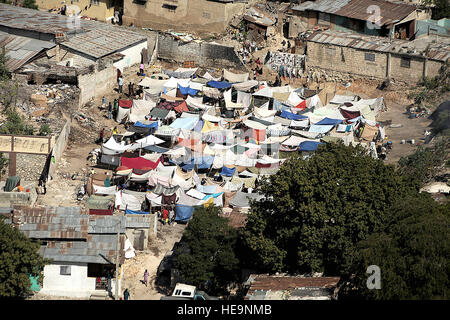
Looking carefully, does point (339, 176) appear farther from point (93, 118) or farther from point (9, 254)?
point (93, 118)

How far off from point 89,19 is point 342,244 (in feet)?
104

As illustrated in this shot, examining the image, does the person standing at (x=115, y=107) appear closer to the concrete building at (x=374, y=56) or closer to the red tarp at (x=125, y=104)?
the red tarp at (x=125, y=104)

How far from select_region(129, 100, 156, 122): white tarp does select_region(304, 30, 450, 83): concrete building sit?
36.8 ft

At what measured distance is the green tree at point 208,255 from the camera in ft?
88.3

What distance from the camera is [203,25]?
5081 centimetres

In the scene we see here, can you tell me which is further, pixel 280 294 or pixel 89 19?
pixel 89 19

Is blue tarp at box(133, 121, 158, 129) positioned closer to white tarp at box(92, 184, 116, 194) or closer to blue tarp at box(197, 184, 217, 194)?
white tarp at box(92, 184, 116, 194)

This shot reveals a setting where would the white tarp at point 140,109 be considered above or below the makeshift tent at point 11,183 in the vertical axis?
above

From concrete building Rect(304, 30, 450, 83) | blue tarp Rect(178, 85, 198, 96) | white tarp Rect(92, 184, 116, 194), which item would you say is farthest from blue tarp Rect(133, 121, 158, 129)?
concrete building Rect(304, 30, 450, 83)

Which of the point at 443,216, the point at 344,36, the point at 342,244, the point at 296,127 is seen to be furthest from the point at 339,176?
the point at 344,36

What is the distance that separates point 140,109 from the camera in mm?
41938

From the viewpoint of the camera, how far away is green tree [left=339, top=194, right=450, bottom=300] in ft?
68.0

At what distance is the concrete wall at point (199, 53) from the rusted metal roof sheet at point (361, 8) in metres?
5.49

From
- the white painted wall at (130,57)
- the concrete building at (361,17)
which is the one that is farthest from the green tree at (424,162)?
the white painted wall at (130,57)
